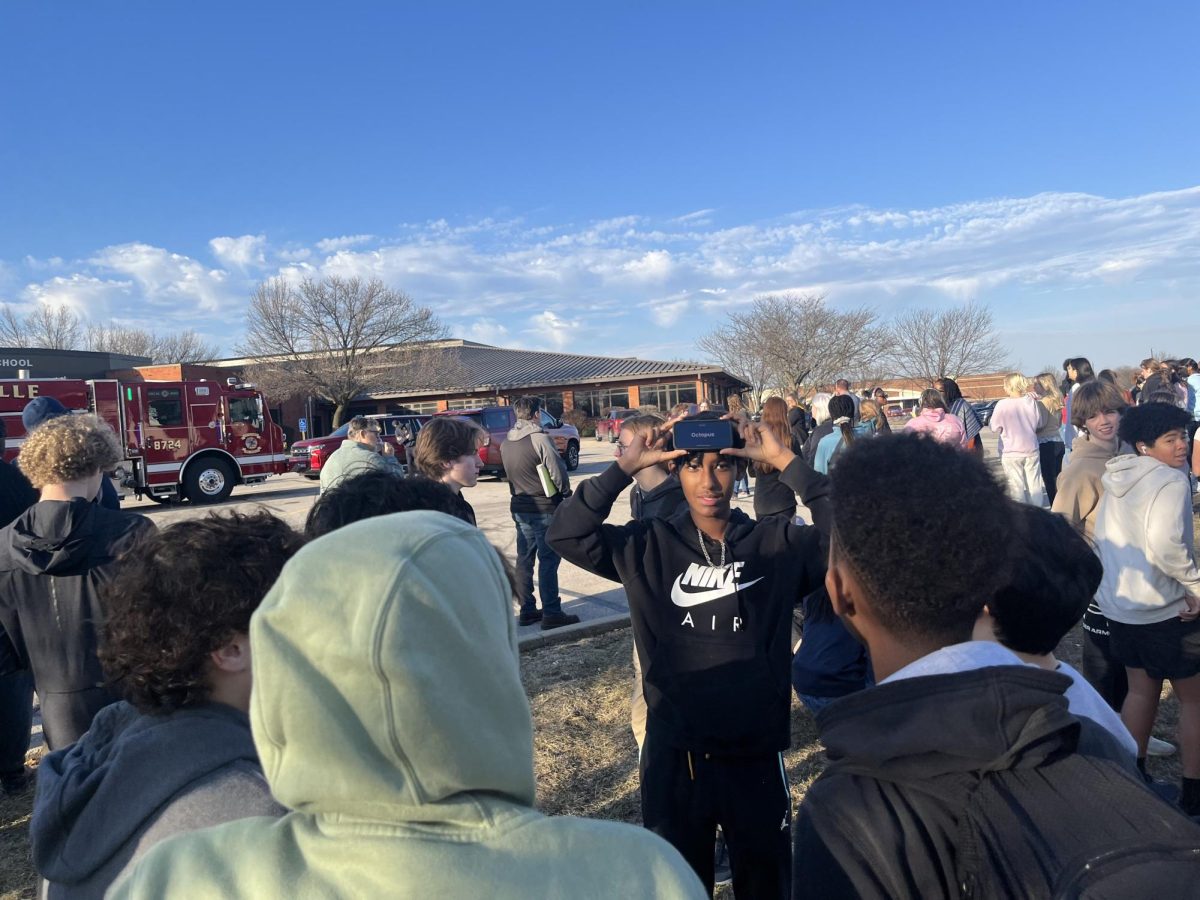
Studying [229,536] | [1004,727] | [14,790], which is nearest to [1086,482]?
[1004,727]

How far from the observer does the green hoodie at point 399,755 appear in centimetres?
87

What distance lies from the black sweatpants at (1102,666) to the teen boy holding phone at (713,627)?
83.3 inches

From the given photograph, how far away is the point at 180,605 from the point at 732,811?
1.73 metres

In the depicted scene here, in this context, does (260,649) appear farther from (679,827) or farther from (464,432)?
(464,432)

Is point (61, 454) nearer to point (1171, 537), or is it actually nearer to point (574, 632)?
point (574, 632)

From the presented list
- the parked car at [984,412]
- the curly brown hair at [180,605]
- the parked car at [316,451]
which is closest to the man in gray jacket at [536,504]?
the curly brown hair at [180,605]

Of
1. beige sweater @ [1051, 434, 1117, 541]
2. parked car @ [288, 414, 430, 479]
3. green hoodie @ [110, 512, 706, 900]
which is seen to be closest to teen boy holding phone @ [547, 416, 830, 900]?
green hoodie @ [110, 512, 706, 900]

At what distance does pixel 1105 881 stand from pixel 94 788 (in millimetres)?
1686

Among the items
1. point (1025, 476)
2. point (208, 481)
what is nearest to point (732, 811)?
point (1025, 476)

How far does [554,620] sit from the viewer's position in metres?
6.74

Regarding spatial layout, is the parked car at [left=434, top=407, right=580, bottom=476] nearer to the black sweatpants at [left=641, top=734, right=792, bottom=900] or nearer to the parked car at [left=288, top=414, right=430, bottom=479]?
the parked car at [left=288, top=414, right=430, bottom=479]

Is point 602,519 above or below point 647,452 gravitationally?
below

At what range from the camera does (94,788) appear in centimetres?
149

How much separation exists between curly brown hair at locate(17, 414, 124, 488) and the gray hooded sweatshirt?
2001 mm
